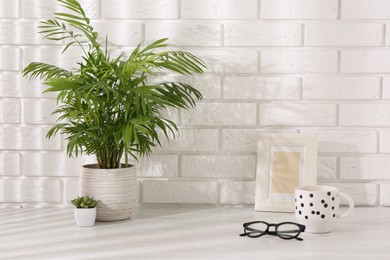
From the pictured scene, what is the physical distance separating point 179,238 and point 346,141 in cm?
64

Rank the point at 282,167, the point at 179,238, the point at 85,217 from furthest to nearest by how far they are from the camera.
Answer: the point at 282,167
the point at 85,217
the point at 179,238

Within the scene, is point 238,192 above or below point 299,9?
below

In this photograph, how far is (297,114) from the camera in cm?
175

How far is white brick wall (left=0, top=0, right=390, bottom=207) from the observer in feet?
5.68

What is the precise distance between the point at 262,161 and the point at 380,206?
1.28 feet

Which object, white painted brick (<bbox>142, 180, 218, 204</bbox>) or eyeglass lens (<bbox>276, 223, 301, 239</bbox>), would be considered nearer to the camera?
eyeglass lens (<bbox>276, 223, 301, 239</bbox>)

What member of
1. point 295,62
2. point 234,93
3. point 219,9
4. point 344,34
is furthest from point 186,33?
point 344,34

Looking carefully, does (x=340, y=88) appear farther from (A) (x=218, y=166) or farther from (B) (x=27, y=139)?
(B) (x=27, y=139)

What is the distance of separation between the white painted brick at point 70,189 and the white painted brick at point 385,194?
903 mm

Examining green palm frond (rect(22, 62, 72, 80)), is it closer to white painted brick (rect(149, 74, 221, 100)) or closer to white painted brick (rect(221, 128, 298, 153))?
white painted brick (rect(149, 74, 221, 100))

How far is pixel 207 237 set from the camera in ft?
4.59

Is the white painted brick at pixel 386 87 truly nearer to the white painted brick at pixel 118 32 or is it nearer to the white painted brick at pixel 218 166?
the white painted brick at pixel 218 166

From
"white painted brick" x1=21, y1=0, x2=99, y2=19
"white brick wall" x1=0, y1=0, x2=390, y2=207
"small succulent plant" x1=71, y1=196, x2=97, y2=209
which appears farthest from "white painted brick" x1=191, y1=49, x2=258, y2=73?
"small succulent plant" x1=71, y1=196, x2=97, y2=209

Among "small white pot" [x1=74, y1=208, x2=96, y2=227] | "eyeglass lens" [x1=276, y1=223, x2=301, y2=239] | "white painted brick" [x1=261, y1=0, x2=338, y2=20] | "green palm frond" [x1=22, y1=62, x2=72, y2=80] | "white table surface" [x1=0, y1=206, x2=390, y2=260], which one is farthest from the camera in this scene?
"white painted brick" [x1=261, y1=0, x2=338, y2=20]
